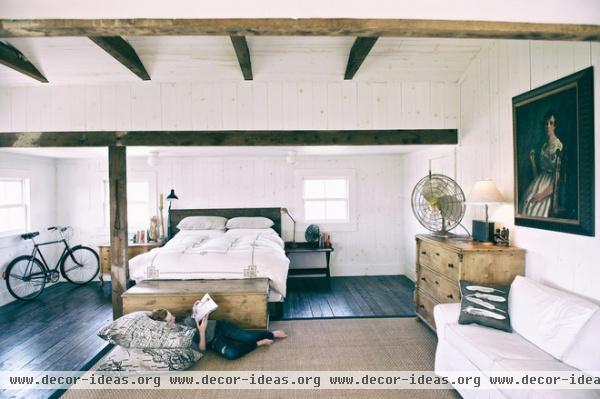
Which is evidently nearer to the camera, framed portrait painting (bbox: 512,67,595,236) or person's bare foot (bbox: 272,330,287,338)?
framed portrait painting (bbox: 512,67,595,236)

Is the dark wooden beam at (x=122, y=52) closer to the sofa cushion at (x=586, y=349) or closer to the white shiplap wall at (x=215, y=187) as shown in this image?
the white shiplap wall at (x=215, y=187)

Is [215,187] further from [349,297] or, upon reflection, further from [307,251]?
[349,297]

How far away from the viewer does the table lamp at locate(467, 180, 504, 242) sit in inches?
120

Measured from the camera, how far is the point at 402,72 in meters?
3.94

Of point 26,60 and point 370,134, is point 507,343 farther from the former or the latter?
point 26,60

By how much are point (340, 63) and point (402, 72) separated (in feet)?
2.58

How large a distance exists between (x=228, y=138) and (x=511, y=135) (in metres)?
3.00

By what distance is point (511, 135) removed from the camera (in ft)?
10.3

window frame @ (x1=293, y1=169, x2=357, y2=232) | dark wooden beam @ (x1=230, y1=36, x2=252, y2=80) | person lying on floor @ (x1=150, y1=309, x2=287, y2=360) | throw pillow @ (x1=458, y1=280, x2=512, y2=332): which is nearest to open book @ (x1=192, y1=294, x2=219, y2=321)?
person lying on floor @ (x1=150, y1=309, x2=287, y2=360)

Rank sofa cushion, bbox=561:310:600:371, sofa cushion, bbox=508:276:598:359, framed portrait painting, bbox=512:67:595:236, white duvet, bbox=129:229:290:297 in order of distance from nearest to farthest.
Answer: sofa cushion, bbox=561:310:600:371, sofa cushion, bbox=508:276:598:359, framed portrait painting, bbox=512:67:595:236, white duvet, bbox=129:229:290:297

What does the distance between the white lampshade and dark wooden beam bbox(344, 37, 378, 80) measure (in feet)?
5.54

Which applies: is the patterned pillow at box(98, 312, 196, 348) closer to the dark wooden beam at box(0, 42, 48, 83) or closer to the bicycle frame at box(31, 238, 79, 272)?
the dark wooden beam at box(0, 42, 48, 83)

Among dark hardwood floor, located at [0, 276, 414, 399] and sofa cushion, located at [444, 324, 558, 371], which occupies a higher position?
sofa cushion, located at [444, 324, 558, 371]

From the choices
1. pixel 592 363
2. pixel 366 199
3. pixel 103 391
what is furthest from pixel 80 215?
pixel 592 363
